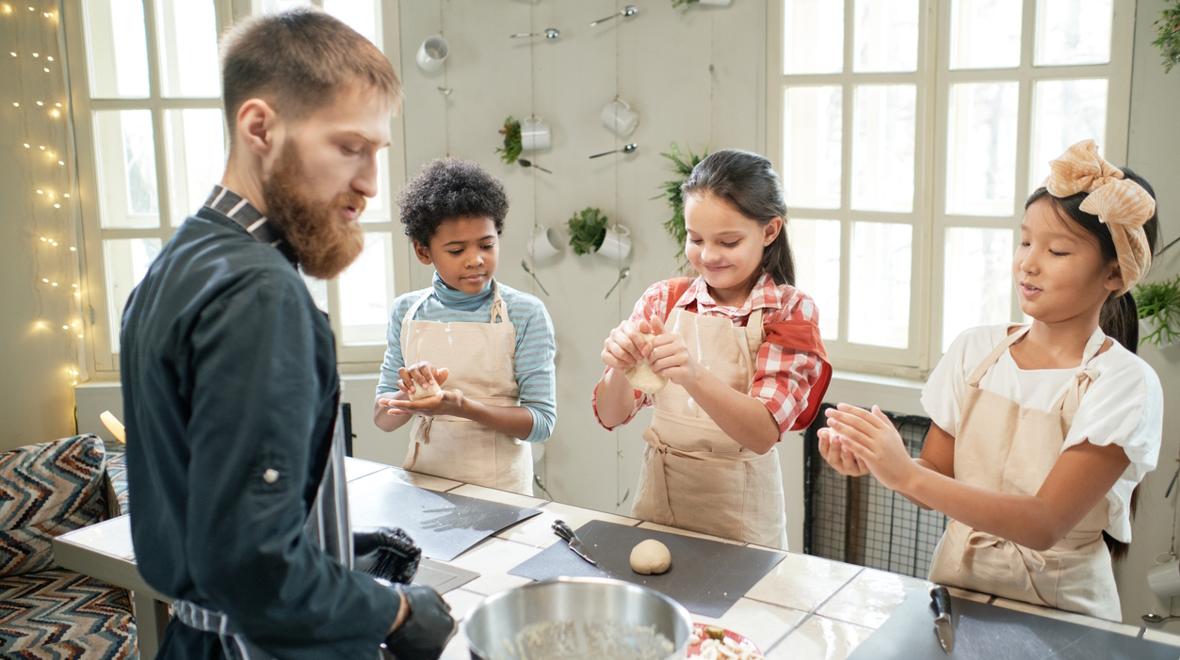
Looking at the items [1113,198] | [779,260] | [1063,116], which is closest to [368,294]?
[779,260]

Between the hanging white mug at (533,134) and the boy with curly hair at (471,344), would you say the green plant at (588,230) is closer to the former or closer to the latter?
the hanging white mug at (533,134)

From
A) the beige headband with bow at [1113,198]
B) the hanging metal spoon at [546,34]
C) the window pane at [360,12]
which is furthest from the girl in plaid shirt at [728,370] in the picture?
the window pane at [360,12]

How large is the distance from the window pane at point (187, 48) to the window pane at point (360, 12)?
0.41 metres

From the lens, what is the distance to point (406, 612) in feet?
3.54

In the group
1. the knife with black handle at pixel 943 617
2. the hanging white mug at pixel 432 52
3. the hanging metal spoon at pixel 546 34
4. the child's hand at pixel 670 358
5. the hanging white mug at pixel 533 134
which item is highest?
the hanging metal spoon at pixel 546 34

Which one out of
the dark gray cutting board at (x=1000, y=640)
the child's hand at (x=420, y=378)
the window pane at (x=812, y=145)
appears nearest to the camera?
the dark gray cutting board at (x=1000, y=640)

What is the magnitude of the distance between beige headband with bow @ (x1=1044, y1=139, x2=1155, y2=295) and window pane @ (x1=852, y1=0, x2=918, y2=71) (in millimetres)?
1570

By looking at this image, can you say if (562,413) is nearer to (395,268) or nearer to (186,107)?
(395,268)

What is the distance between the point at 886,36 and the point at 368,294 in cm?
201

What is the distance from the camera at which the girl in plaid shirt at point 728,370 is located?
179 centimetres

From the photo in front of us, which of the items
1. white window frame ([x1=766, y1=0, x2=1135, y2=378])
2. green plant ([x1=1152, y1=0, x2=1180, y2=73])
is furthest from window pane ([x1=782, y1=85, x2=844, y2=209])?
green plant ([x1=1152, y1=0, x2=1180, y2=73])

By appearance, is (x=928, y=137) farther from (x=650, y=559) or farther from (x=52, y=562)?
(x=52, y=562)

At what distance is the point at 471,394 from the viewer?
2275 mm

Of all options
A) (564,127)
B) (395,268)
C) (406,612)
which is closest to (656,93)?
(564,127)
